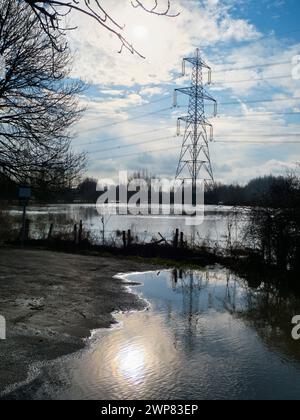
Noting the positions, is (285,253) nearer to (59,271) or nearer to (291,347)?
(59,271)

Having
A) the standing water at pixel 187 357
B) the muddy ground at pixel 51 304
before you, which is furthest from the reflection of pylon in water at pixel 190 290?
the muddy ground at pixel 51 304

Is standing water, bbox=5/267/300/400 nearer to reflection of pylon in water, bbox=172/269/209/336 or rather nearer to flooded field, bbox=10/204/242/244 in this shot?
reflection of pylon in water, bbox=172/269/209/336

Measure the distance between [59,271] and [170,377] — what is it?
9.22 metres

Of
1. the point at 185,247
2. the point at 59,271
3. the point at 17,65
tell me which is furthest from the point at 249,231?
the point at 17,65

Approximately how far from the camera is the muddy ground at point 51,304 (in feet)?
24.1

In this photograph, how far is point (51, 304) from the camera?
10508mm

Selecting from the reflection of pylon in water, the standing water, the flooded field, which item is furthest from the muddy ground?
the flooded field

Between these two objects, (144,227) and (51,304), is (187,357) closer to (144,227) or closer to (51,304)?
(51,304)

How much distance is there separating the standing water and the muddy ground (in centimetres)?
38

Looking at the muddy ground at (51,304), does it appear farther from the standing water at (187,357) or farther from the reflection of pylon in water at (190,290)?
the reflection of pylon in water at (190,290)

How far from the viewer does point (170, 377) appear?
6.54 m

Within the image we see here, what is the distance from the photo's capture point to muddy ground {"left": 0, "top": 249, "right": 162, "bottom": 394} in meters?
7.35

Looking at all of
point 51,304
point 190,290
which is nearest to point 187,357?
point 51,304

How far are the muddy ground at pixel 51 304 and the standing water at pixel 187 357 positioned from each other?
0.38m
